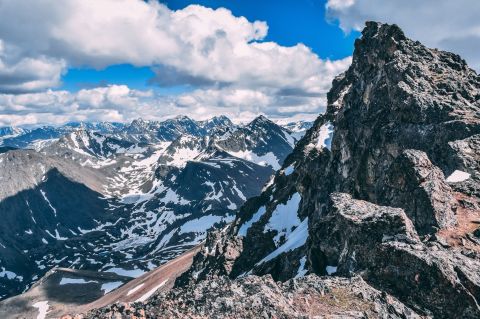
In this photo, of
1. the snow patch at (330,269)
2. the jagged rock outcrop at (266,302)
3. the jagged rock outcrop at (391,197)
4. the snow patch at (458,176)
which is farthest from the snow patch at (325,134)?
the jagged rock outcrop at (266,302)

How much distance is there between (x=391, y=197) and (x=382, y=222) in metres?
9.68

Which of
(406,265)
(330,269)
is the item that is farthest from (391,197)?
(406,265)

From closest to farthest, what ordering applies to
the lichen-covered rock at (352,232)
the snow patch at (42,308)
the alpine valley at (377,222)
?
1. the alpine valley at (377,222)
2. the lichen-covered rock at (352,232)
3. the snow patch at (42,308)

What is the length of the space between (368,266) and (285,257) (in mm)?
41086

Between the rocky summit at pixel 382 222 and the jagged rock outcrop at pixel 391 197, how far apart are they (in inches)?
5.0

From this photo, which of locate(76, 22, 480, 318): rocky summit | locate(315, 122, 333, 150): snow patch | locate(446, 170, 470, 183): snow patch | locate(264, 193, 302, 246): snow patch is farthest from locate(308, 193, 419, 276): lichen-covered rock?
locate(315, 122, 333, 150): snow patch

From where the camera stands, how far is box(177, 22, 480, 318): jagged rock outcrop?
25.8m

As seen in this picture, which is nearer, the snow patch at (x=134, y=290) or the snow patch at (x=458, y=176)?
the snow patch at (x=458, y=176)

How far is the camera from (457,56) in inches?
3322

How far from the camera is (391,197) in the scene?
40.8m

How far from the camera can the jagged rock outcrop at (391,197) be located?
25.8 m

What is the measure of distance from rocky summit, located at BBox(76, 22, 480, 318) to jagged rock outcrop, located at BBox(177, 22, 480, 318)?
5.0 inches

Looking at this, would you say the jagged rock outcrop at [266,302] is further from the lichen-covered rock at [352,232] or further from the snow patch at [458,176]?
the snow patch at [458,176]

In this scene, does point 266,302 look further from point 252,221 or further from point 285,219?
point 252,221
